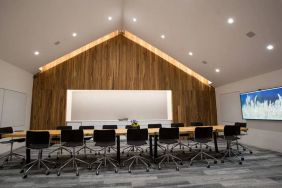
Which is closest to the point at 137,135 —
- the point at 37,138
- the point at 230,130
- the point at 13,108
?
the point at 37,138

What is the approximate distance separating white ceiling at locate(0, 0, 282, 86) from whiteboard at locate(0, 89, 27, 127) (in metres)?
1.08

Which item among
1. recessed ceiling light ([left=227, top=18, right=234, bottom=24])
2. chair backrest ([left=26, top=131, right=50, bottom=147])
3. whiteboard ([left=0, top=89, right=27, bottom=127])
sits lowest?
chair backrest ([left=26, top=131, right=50, bottom=147])

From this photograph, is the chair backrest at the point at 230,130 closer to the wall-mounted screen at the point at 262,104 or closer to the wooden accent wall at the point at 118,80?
the wall-mounted screen at the point at 262,104

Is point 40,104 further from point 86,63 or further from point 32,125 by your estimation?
point 86,63

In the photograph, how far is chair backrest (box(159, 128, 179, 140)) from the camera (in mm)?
3986

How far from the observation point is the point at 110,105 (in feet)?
25.8

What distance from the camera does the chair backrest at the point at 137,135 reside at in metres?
3.87

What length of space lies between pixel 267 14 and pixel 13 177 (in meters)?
6.09

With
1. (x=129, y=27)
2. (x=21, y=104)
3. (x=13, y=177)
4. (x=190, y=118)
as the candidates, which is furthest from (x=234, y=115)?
(x=21, y=104)

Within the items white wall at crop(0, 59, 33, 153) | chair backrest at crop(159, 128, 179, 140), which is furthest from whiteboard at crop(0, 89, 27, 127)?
chair backrest at crop(159, 128, 179, 140)

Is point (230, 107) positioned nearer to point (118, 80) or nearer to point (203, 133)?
point (203, 133)

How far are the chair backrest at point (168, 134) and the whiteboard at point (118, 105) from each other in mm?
3980

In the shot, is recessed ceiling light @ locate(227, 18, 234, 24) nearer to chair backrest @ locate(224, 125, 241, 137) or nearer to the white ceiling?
the white ceiling

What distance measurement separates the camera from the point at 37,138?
3.63 meters
